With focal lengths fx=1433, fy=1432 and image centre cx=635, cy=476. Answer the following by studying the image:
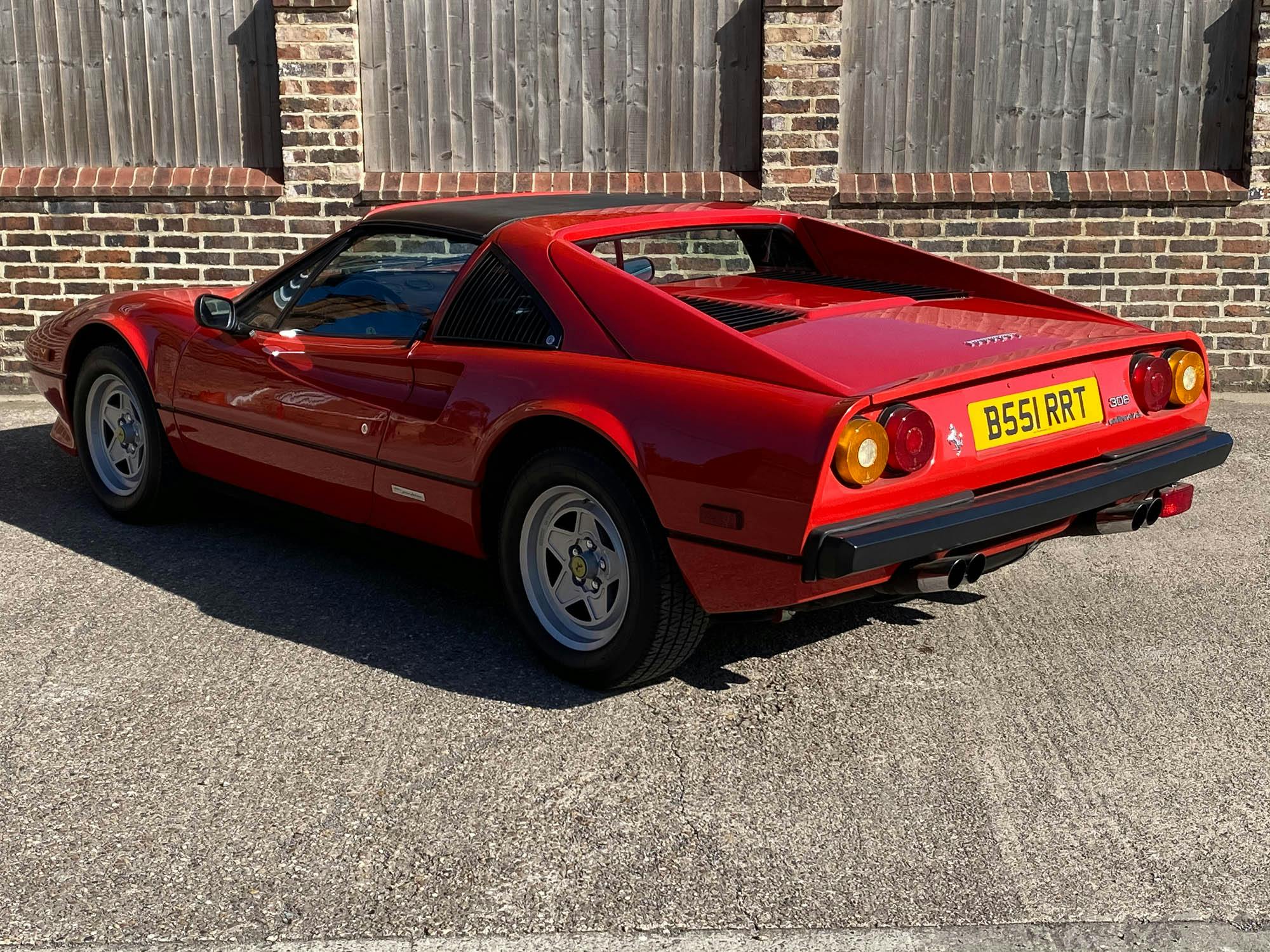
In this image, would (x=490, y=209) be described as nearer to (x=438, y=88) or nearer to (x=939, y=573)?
(x=939, y=573)

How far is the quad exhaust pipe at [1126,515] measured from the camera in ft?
13.7

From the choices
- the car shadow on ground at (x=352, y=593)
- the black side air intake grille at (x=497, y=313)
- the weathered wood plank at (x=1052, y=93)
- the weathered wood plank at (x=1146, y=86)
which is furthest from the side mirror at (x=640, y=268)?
the weathered wood plank at (x=1146, y=86)

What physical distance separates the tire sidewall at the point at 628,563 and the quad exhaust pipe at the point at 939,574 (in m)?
0.65

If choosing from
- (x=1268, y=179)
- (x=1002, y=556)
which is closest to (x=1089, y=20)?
(x=1268, y=179)

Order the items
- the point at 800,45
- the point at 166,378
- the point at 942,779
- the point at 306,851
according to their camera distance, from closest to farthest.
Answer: the point at 306,851, the point at 942,779, the point at 166,378, the point at 800,45

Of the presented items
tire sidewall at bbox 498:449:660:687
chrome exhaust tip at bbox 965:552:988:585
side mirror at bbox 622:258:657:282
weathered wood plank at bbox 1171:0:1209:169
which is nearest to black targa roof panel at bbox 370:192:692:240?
side mirror at bbox 622:258:657:282

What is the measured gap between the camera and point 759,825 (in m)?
3.34

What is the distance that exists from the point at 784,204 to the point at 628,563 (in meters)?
5.19

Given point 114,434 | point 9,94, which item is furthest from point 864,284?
point 9,94

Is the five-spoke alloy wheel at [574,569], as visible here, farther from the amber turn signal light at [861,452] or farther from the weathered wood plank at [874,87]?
the weathered wood plank at [874,87]

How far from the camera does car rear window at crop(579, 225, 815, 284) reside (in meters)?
A: 4.56

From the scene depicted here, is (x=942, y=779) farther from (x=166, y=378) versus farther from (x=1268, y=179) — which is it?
(x=1268, y=179)

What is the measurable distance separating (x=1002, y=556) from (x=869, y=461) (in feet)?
2.08

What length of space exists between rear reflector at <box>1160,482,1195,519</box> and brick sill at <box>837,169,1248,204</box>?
4.57 meters
